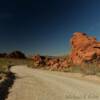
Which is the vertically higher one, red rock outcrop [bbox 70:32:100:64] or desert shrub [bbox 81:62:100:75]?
red rock outcrop [bbox 70:32:100:64]

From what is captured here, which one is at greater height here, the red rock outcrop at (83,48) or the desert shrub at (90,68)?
the red rock outcrop at (83,48)

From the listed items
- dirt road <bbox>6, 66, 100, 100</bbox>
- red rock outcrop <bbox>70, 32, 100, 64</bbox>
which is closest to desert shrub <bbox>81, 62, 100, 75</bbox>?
red rock outcrop <bbox>70, 32, 100, 64</bbox>

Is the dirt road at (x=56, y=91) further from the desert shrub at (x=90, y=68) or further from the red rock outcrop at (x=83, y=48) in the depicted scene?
the red rock outcrop at (x=83, y=48)

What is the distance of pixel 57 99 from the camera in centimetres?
1360

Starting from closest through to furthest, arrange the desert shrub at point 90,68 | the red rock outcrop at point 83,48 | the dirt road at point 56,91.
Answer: the dirt road at point 56,91 < the desert shrub at point 90,68 < the red rock outcrop at point 83,48

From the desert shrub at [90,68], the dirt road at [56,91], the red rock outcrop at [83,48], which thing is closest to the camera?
the dirt road at [56,91]

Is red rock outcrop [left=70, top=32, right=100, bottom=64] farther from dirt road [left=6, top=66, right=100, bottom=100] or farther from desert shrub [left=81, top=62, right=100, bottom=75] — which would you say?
dirt road [left=6, top=66, right=100, bottom=100]

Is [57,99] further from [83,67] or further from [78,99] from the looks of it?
[83,67]

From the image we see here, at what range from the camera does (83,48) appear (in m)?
44.6

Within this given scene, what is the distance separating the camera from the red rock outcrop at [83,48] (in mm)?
39419

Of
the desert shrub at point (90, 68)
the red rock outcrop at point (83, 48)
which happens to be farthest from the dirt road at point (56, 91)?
the red rock outcrop at point (83, 48)

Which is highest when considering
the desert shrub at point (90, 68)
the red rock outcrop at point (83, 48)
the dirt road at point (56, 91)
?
the red rock outcrop at point (83, 48)

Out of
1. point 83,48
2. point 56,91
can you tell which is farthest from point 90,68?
point 56,91

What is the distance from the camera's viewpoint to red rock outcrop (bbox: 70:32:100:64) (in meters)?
39.4
